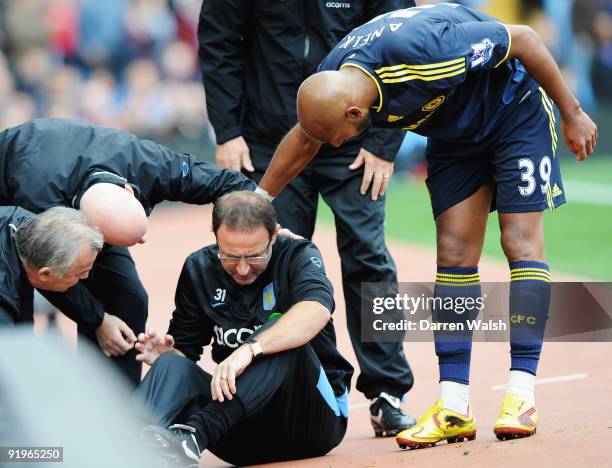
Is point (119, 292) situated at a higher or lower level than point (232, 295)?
lower

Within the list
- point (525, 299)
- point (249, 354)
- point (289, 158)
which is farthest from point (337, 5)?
point (249, 354)

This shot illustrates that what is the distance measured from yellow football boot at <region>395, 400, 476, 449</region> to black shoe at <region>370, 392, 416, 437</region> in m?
0.56

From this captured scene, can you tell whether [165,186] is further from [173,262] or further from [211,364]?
[173,262]

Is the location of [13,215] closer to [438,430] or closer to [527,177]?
[438,430]

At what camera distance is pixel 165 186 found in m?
5.66

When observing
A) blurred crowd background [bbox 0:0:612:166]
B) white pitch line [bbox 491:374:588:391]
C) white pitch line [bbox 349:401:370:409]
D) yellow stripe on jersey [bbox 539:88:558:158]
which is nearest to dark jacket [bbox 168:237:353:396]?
yellow stripe on jersey [bbox 539:88:558:158]

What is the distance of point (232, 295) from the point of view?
209 inches

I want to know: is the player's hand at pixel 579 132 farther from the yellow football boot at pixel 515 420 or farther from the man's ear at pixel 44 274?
the man's ear at pixel 44 274

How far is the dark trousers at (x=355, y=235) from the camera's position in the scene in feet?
20.1

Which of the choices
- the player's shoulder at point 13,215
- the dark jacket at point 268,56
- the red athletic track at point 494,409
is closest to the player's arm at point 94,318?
the player's shoulder at point 13,215

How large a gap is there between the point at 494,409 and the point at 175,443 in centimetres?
218

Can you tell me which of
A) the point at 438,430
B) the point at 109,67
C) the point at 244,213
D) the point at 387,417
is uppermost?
the point at 244,213

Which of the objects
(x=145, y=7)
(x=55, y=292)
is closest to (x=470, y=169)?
(x=55, y=292)

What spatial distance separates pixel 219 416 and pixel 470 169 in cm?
159
